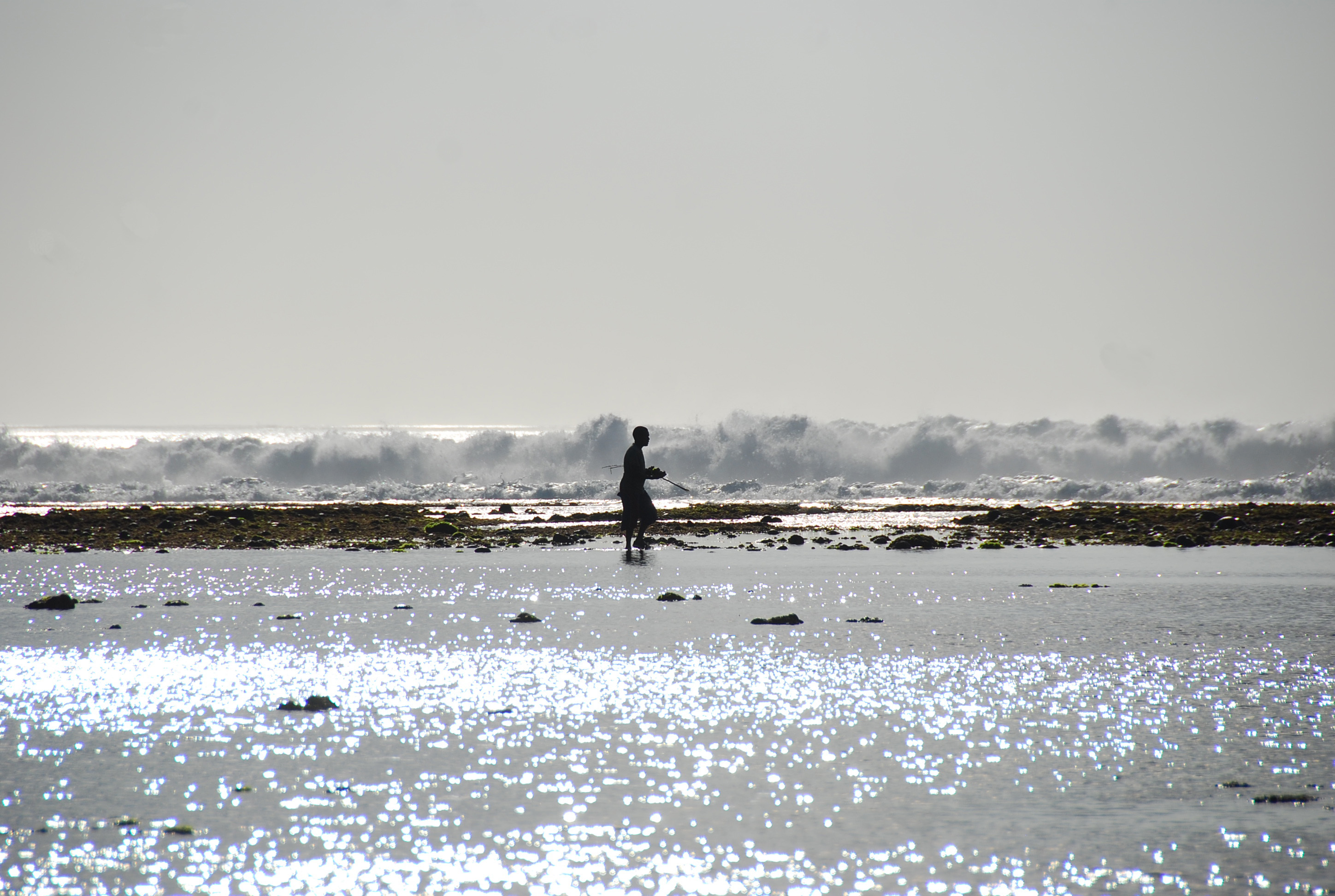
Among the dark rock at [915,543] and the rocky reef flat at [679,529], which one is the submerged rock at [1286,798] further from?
the dark rock at [915,543]

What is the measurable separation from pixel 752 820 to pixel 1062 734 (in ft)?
7.26

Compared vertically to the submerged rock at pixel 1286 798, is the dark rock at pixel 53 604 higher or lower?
higher

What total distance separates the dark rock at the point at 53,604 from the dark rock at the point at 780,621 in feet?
22.7

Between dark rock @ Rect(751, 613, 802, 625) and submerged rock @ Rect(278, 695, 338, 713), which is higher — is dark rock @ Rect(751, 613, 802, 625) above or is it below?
above

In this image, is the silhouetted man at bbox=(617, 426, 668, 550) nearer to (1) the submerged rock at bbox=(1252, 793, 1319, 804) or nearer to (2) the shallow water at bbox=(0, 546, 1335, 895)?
(2) the shallow water at bbox=(0, 546, 1335, 895)

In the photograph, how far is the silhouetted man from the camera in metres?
19.5

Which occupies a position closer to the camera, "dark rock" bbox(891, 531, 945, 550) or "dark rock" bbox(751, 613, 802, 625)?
"dark rock" bbox(751, 613, 802, 625)

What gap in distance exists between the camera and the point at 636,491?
19.5 metres

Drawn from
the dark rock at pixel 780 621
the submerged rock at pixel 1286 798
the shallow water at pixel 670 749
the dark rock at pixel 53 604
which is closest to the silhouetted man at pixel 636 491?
the shallow water at pixel 670 749

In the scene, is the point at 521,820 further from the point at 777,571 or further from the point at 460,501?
the point at 460,501

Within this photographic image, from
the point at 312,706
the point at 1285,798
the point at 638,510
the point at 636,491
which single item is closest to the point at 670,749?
the point at 312,706

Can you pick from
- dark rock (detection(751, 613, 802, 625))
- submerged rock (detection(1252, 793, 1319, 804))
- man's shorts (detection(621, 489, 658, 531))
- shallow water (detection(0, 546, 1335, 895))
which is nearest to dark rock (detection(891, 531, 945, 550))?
man's shorts (detection(621, 489, 658, 531))

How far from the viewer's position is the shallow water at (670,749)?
13.1 feet

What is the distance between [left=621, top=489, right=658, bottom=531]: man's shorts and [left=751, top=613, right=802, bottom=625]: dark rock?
9.06 meters
